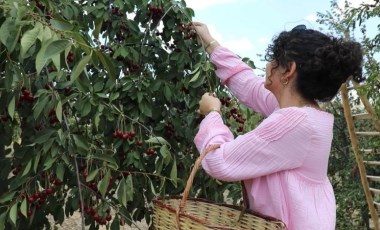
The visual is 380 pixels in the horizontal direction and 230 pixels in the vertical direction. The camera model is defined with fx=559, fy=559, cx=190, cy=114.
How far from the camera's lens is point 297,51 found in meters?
1.34

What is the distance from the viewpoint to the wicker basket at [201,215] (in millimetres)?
1203

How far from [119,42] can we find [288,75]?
1.04m

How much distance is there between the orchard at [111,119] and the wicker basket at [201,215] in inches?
7.6

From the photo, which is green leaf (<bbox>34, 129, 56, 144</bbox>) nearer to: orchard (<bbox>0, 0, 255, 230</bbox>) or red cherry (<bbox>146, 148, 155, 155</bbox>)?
orchard (<bbox>0, 0, 255, 230</bbox>)

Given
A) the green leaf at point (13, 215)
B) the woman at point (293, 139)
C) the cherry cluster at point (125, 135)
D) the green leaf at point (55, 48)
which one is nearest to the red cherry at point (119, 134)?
the cherry cluster at point (125, 135)

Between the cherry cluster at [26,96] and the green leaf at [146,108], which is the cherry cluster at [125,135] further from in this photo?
the cherry cluster at [26,96]

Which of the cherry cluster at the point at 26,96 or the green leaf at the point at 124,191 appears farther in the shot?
the cherry cluster at the point at 26,96

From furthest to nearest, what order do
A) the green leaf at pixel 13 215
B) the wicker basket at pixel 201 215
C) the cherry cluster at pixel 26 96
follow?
the cherry cluster at pixel 26 96
the green leaf at pixel 13 215
the wicker basket at pixel 201 215

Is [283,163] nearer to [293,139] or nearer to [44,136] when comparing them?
[293,139]

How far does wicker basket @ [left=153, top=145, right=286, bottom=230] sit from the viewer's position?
120cm

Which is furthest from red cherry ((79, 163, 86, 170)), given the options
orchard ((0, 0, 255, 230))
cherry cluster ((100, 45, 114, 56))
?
cherry cluster ((100, 45, 114, 56))

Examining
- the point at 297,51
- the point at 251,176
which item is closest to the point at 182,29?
the point at 297,51

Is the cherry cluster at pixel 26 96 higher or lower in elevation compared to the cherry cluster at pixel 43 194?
higher

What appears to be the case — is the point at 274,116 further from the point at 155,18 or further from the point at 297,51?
the point at 155,18
